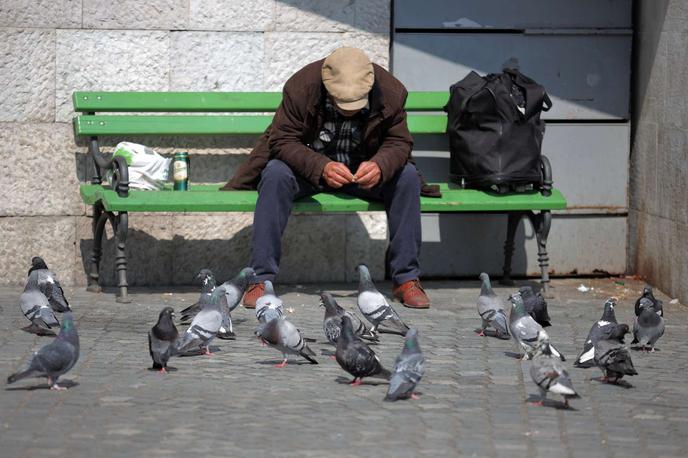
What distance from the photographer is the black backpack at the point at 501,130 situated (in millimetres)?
9312

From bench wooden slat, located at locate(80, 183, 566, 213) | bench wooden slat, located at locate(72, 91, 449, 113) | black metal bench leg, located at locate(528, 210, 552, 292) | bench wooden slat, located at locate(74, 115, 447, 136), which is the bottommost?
black metal bench leg, located at locate(528, 210, 552, 292)

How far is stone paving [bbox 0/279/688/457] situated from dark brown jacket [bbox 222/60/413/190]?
1.20 meters

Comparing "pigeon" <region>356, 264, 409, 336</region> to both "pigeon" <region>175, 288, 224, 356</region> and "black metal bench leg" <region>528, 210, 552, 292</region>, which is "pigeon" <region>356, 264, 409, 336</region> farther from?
"black metal bench leg" <region>528, 210, 552, 292</region>

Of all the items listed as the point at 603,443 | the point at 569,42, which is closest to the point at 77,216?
the point at 569,42

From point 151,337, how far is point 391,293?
3.03 metres

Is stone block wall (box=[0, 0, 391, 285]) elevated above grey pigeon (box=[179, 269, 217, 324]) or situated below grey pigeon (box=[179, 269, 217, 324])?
above

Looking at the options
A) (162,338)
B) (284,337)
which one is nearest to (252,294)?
(284,337)

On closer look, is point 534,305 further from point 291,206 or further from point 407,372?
point 407,372

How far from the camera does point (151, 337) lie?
669 cm

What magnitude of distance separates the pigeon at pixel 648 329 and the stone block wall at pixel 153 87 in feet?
9.38

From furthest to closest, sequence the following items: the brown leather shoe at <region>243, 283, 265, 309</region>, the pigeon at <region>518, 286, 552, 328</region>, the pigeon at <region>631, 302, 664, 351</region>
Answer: the brown leather shoe at <region>243, 283, 265, 309</region> → the pigeon at <region>518, 286, 552, 328</region> → the pigeon at <region>631, 302, 664, 351</region>

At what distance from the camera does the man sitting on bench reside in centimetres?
873

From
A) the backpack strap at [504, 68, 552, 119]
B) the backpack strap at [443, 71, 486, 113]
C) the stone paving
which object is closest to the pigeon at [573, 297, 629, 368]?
the stone paving

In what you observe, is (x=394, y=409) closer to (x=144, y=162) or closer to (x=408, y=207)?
(x=408, y=207)
